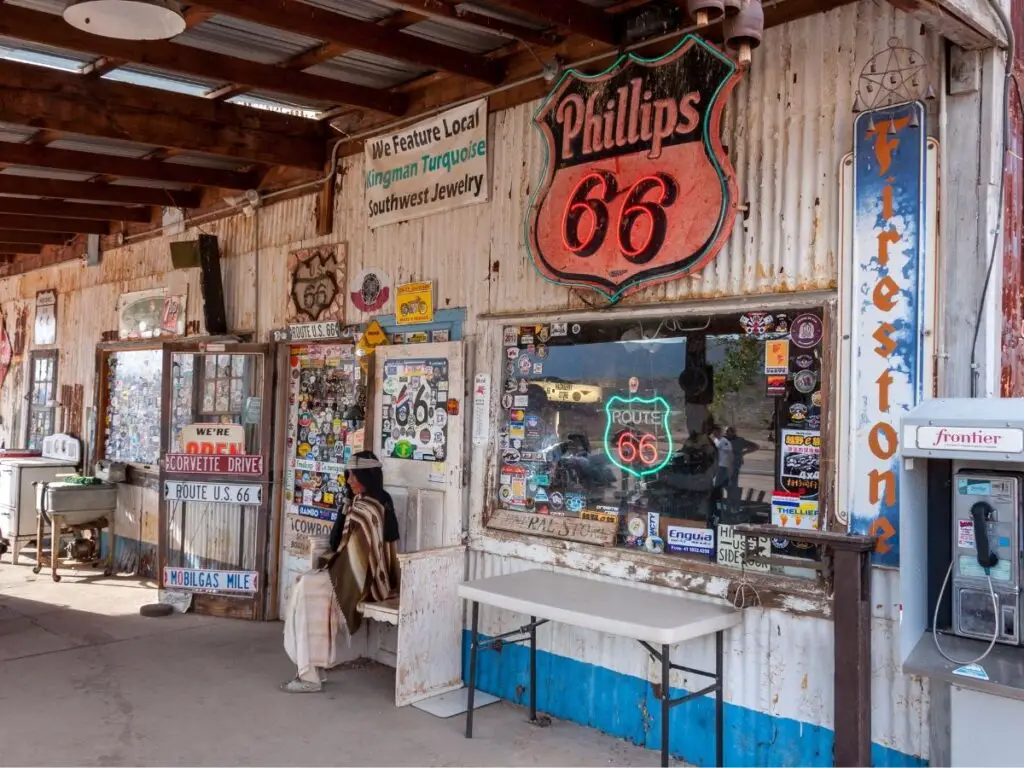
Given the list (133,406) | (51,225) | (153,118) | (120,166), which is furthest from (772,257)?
(51,225)

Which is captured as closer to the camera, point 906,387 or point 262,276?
point 906,387

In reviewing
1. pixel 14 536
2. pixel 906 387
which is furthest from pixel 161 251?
pixel 906 387

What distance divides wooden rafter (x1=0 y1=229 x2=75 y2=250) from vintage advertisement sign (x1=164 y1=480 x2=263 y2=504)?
5.00 m

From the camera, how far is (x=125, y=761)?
4.56 m

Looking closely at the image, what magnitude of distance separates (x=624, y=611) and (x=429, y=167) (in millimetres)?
3464

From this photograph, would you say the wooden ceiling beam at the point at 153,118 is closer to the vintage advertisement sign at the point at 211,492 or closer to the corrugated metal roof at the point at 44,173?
the corrugated metal roof at the point at 44,173

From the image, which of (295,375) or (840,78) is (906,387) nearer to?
(840,78)

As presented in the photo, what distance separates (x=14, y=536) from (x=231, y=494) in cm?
383

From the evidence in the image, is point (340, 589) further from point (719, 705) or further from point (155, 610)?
point (155, 610)

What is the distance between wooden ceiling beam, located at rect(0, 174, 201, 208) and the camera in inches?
324

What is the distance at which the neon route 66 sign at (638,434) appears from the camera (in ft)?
16.0

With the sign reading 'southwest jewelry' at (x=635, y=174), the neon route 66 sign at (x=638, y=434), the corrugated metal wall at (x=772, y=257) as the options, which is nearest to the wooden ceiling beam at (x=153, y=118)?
the corrugated metal wall at (x=772, y=257)

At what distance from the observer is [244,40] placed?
572 centimetres

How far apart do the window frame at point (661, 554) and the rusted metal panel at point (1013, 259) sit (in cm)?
69
